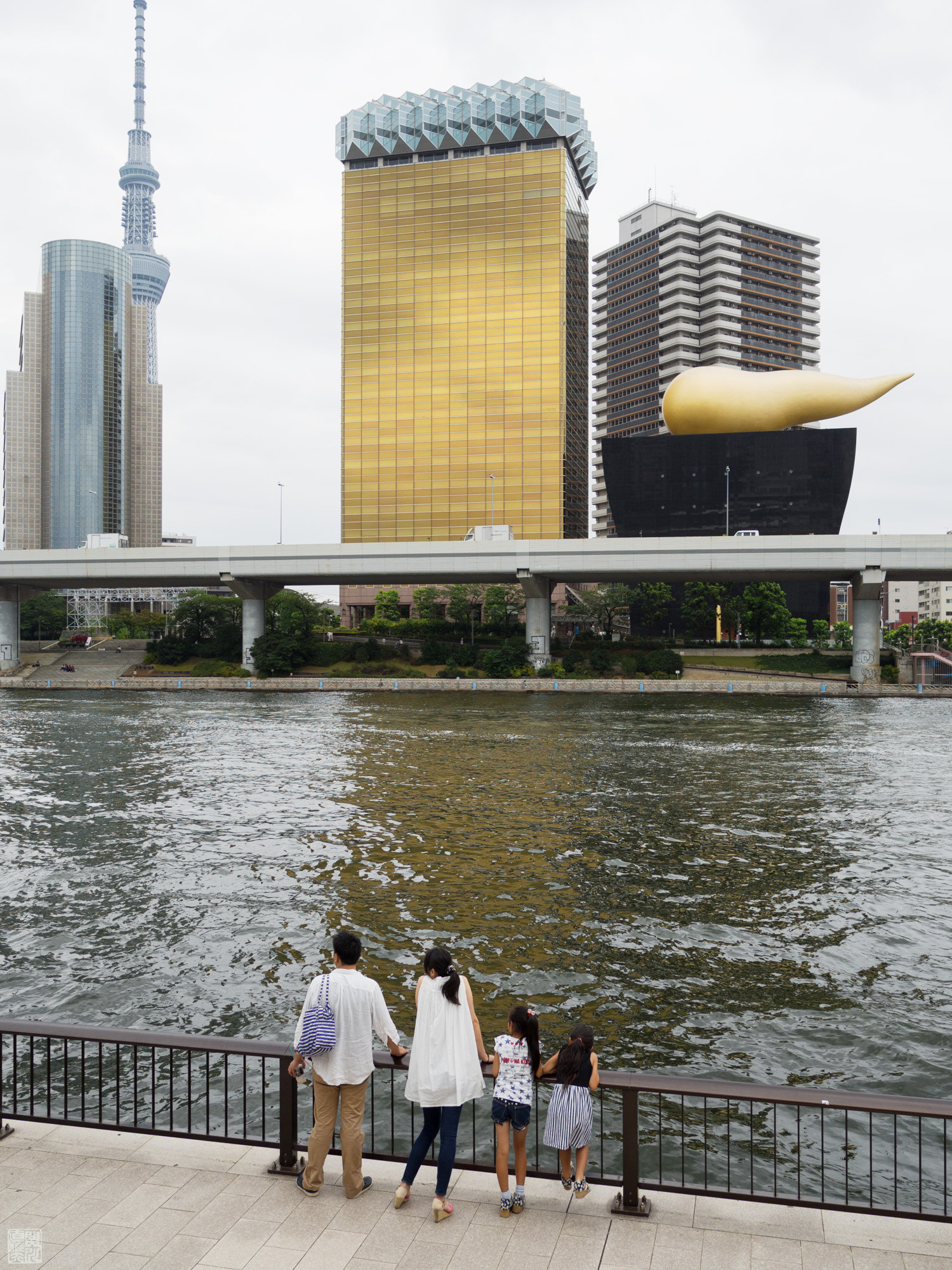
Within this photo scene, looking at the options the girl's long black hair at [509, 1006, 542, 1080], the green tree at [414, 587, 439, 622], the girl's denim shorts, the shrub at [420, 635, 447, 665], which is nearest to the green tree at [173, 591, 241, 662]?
the shrub at [420, 635, 447, 665]

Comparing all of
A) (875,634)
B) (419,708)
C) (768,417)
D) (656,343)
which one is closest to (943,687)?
(875,634)

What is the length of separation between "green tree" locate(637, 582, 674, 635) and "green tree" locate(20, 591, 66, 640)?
270 ft

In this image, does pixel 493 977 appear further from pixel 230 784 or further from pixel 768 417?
pixel 768 417

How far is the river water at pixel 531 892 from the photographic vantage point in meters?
11.2

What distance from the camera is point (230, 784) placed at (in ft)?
94.6

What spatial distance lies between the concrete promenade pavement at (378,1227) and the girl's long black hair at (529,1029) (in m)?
0.94

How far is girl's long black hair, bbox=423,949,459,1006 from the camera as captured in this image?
6.66 m

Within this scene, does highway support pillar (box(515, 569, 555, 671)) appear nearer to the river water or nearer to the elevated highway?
the elevated highway

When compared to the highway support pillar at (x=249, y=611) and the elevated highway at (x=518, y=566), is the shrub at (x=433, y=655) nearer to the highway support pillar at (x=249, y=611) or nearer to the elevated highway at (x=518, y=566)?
the elevated highway at (x=518, y=566)

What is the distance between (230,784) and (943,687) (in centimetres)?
5905

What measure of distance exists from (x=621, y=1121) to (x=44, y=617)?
446ft

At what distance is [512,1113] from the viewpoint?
6.73 m

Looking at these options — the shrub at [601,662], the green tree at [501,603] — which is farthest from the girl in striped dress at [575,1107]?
the green tree at [501,603]

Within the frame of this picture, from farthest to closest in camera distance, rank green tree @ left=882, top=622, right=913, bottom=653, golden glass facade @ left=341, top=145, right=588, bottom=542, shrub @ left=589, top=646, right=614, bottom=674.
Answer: golden glass facade @ left=341, top=145, right=588, bottom=542
green tree @ left=882, top=622, right=913, bottom=653
shrub @ left=589, top=646, right=614, bottom=674
